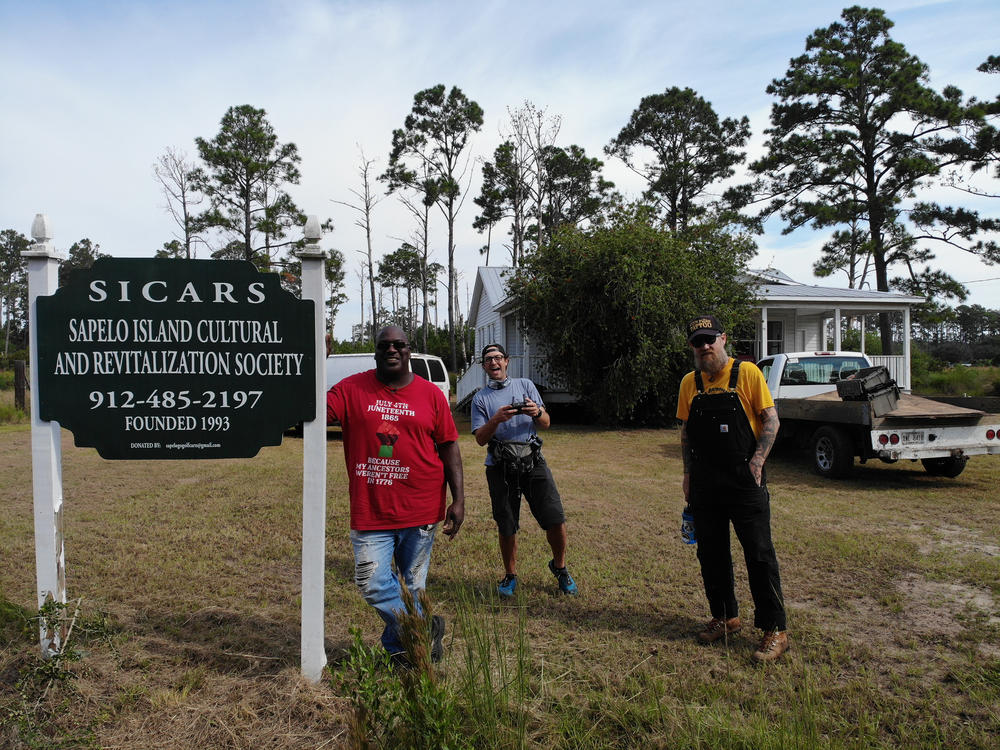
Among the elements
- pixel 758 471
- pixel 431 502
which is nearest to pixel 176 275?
pixel 431 502

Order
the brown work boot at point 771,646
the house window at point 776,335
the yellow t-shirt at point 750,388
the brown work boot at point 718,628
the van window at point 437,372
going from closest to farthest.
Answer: the brown work boot at point 771,646, the yellow t-shirt at point 750,388, the brown work boot at point 718,628, the van window at point 437,372, the house window at point 776,335

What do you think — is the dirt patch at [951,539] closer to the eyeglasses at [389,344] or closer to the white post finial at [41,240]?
the eyeglasses at [389,344]

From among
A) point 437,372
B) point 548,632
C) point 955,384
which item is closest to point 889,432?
point 548,632

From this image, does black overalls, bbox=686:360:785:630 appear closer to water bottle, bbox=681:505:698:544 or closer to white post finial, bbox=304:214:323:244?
water bottle, bbox=681:505:698:544

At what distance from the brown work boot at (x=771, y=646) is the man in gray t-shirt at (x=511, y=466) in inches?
51.6

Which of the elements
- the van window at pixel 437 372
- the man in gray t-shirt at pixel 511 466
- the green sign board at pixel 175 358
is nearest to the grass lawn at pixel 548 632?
the man in gray t-shirt at pixel 511 466

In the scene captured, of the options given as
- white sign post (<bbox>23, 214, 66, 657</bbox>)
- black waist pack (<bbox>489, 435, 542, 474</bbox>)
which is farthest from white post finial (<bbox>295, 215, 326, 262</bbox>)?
black waist pack (<bbox>489, 435, 542, 474</bbox>)

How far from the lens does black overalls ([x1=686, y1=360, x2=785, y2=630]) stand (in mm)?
3404

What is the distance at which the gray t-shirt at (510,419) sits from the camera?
13.6 ft

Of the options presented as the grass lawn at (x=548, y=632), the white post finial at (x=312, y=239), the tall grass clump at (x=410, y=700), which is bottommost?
the grass lawn at (x=548, y=632)

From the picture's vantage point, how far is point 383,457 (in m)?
3.01

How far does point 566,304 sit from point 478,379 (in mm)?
6465

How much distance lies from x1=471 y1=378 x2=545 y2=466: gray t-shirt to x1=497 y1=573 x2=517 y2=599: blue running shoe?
77cm

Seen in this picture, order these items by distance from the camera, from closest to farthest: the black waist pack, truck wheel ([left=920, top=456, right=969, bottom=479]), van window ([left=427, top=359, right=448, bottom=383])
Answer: the black waist pack, truck wheel ([left=920, top=456, right=969, bottom=479]), van window ([left=427, top=359, right=448, bottom=383])
